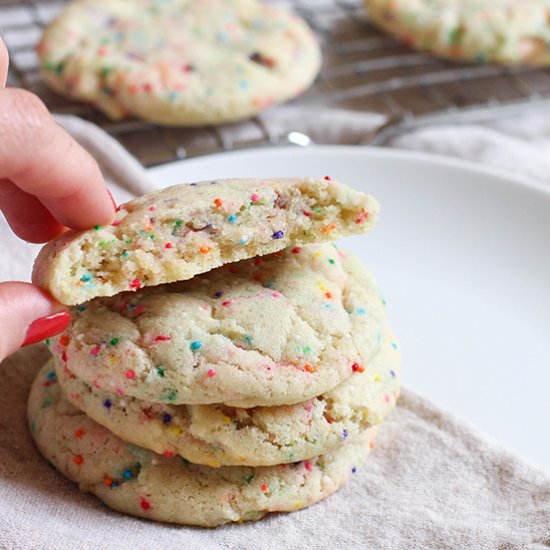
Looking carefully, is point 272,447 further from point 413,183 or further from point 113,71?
point 113,71

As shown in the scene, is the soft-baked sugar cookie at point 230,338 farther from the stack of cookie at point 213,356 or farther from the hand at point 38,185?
the hand at point 38,185

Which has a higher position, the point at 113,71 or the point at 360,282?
the point at 360,282

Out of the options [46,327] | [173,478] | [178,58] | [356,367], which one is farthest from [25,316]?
[178,58]

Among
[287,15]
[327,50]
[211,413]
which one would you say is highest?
[211,413]

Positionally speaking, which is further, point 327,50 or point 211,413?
point 327,50

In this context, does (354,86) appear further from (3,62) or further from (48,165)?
(48,165)

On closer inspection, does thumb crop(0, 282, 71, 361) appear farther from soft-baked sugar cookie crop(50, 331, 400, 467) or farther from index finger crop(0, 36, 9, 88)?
index finger crop(0, 36, 9, 88)

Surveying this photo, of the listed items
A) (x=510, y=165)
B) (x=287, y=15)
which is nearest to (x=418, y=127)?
(x=510, y=165)
